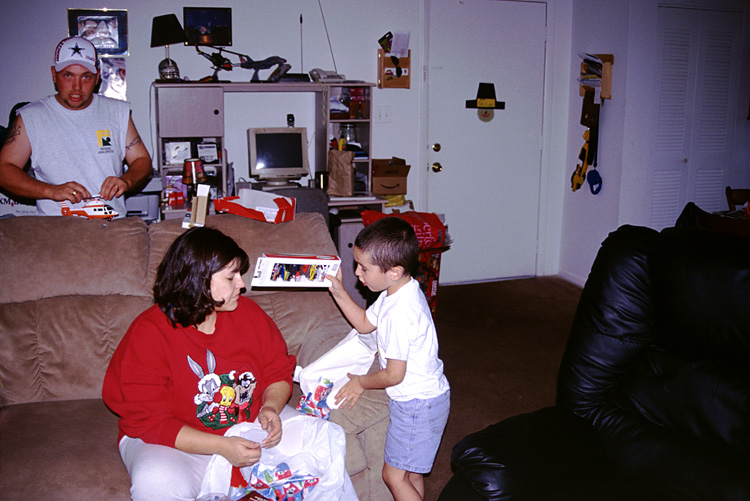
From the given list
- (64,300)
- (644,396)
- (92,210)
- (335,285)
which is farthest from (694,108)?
(64,300)

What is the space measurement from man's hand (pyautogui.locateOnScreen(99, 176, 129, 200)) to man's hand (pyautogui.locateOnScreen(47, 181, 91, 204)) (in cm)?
7

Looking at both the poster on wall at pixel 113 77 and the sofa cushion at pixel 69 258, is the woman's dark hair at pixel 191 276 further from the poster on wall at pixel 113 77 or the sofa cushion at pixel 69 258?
the poster on wall at pixel 113 77

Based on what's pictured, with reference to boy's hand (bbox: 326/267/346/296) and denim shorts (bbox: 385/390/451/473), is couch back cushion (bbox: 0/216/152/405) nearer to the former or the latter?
boy's hand (bbox: 326/267/346/296)

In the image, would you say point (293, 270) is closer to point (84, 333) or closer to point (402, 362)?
point (402, 362)

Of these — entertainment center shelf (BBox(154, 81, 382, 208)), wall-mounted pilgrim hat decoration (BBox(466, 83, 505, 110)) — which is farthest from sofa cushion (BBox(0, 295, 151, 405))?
wall-mounted pilgrim hat decoration (BBox(466, 83, 505, 110))

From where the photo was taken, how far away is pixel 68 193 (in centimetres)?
251

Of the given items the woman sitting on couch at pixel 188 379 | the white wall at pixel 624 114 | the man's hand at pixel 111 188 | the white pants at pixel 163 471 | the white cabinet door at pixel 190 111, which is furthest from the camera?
the white wall at pixel 624 114

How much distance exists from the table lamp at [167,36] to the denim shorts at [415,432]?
3116 mm

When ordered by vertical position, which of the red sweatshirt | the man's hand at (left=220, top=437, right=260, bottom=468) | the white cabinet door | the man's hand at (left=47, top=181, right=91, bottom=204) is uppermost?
the white cabinet door

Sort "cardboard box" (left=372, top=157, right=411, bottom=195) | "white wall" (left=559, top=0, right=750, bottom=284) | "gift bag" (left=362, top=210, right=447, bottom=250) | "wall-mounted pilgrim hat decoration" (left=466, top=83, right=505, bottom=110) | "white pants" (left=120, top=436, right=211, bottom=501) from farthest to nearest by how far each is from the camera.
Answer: "wall-mounted pilgrim hat decoration" (left=466, top=83, right=505, bottom=110)
"cardboard box" (left=372, top=157, right=411, bottom=195)
"white wall" (left=559, top=0, right=750, bottom=284)
"gift bag" (left=362, top=210, right=447, bottom=250)
"white pants" (left=120, top=436, right=211, bottom=501)

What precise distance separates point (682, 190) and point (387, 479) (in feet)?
12.3

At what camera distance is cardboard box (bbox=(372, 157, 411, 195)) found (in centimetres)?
451

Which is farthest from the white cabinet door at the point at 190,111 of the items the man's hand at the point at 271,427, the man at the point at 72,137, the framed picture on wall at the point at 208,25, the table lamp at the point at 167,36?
the man's hand at the point at 271,427

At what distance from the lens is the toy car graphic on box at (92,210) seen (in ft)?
8.08
